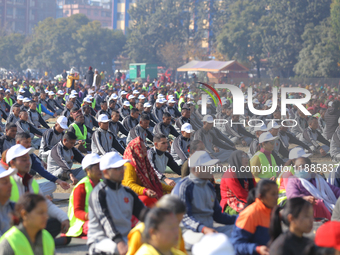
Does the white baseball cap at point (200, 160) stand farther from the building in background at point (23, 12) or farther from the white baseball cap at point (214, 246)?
the building in background at point (23, 12)

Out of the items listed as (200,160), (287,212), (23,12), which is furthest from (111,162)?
(23,12)

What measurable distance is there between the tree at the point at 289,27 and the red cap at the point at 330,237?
42.3m

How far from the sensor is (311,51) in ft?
131

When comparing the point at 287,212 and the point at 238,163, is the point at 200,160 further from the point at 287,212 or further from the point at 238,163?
the point at 287,212

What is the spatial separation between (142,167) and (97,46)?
211 feet

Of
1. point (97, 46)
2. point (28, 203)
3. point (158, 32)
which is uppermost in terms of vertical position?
point (158, 32)

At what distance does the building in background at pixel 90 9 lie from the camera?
117938 millimetres

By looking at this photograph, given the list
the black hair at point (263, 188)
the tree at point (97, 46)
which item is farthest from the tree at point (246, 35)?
the black hair at point (263, 188)

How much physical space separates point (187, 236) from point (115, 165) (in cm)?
104

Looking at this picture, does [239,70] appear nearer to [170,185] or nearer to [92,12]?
[170,185]

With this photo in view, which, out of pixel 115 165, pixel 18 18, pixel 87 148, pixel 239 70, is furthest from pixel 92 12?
pixel 115 165

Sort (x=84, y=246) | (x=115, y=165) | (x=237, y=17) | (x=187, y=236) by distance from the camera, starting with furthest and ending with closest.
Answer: (x=237, y=17) → (x=84, y=246) → (x=187, y=236) → (x=115, y=165)

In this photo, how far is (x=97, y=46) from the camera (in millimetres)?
69062

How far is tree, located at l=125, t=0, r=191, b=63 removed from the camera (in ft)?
216
